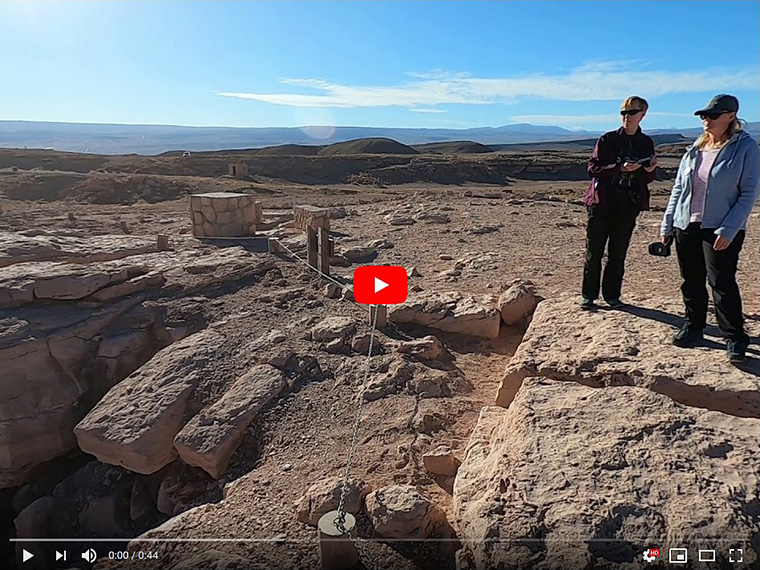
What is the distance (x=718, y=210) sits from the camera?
345cm

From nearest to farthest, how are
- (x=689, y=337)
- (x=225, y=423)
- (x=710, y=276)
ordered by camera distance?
(x=710, y=276)
(x=689, y=337)
(x=225, y=423)

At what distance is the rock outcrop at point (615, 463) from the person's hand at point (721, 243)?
0.82m

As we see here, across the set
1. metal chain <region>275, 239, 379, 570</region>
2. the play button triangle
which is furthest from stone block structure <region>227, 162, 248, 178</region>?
metal chain <region>275, 239, 379, 570</region>

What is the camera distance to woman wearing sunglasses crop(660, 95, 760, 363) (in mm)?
3340

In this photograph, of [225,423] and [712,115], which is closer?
[712,115]

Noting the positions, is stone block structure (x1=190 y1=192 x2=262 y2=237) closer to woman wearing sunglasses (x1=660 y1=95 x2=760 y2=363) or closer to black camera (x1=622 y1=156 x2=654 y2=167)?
black camera (x1=622 y1=156 x2=654 y2=167)

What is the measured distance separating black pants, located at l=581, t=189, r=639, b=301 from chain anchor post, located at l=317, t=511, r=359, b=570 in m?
3.11

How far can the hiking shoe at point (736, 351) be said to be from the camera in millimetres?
3590

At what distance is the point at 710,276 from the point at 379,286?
3.48 meters

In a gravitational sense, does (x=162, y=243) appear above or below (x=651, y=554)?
above

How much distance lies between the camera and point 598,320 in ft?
15.2

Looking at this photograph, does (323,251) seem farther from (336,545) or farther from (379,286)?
(336,545)

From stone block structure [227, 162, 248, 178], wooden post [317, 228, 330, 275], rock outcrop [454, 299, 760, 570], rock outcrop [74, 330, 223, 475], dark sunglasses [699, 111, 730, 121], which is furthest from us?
stone block structure [227, 162, 248, 178]

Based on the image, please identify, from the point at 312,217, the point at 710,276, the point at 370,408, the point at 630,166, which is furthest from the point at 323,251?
the point at 710,276
